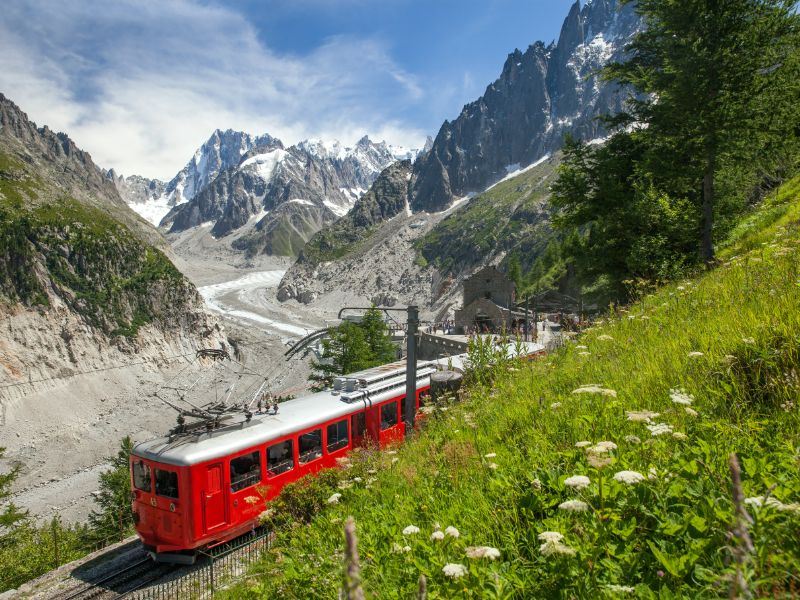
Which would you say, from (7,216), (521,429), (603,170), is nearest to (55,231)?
(7,216)

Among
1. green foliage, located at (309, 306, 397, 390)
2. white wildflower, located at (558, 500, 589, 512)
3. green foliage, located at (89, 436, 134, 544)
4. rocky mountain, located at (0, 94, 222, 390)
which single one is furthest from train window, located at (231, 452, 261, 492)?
rocky mountain, located at (0, 94, 222, 390)

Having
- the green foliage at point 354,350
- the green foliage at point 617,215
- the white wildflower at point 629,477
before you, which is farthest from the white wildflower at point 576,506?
the green foliage at point 354,350

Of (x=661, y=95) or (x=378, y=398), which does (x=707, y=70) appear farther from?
(x=378, y=398)

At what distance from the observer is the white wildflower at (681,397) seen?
404cm

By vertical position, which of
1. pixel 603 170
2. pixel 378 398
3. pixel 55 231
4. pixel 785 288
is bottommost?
pixel 378 398

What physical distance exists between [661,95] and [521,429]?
41.5 ft

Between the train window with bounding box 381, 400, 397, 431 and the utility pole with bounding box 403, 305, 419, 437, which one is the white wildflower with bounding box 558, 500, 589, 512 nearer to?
the utility pole with bounding box 403, 305, 419, 437

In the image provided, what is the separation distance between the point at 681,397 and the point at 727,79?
13.0 meters

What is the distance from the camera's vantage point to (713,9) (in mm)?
12992

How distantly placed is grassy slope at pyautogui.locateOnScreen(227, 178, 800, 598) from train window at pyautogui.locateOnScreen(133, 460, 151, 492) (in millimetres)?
6525

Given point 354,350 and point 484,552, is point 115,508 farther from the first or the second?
point 484,552

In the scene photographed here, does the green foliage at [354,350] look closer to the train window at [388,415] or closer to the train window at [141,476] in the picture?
the train window at [388,415]

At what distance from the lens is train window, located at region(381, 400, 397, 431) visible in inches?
629

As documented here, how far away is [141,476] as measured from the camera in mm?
12227
